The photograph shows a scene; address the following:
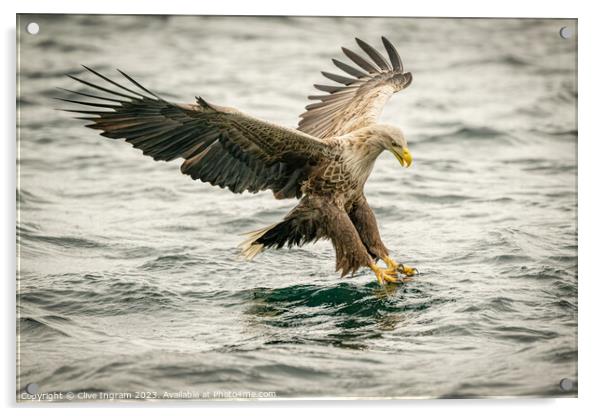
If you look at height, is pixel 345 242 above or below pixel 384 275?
above

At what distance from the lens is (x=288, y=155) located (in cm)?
575

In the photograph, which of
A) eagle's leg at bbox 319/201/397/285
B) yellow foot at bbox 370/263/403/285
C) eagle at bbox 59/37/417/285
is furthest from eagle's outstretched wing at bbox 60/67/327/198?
yellow foot at bbox 370/263/403/285

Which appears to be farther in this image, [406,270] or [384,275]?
[406,270]

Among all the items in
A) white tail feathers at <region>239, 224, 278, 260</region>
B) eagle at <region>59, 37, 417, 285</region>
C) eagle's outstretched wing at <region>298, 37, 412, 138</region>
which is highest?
eagle's outstretched wing at <region>298, 37, 412, 138</region>

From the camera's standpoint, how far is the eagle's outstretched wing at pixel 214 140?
531 cm

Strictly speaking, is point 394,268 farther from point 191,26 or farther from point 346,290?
point 191,26

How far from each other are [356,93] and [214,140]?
1470 millimetres

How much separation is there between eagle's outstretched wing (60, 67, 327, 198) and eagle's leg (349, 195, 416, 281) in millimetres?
393

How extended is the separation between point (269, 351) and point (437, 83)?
3492mm

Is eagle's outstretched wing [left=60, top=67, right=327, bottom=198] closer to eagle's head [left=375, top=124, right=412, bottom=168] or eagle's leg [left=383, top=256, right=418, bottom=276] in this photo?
eagle's head [left=375, top=124, right=412, bottom=168]

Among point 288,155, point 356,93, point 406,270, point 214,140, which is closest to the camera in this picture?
point 214,140

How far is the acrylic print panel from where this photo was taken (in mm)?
5164

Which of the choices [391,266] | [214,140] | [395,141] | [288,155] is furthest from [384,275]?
[214,140]

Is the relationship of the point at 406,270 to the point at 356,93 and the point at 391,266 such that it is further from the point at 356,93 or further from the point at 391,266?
the point at 356,93
